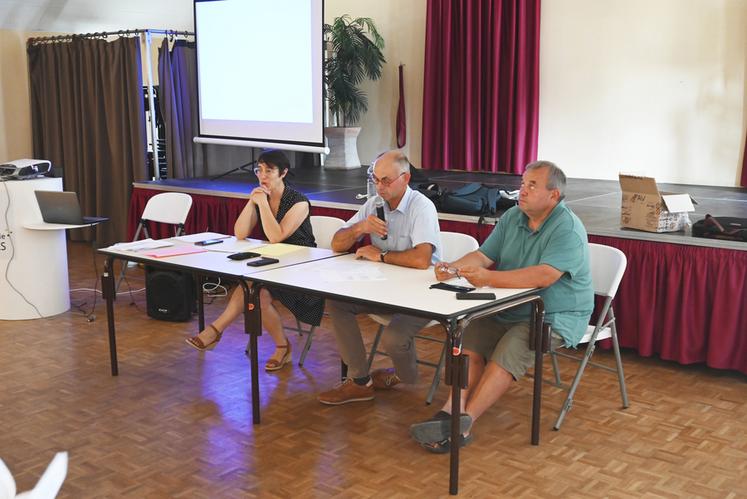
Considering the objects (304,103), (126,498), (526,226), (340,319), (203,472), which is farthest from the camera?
(304,103)

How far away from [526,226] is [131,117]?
4.51 metres

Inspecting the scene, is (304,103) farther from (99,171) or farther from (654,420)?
(654,420)

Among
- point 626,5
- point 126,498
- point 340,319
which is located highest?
point 626,5

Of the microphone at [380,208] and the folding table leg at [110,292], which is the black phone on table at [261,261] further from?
the folding table leg at [110,292]

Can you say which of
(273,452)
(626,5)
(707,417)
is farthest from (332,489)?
(626,5)

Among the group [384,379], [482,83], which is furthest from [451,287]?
[482,83]

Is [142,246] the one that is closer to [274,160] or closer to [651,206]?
[274,160]

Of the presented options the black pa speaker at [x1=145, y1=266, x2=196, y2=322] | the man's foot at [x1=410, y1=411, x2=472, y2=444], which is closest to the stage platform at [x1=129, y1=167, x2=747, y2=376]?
the man's foot at [x1=410, y1=411, x2=472, y2=444]

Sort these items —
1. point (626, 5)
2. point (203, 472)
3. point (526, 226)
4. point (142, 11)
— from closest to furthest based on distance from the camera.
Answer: point (203, 472)
point (526, 226)
point (626, 5)
point (142, 11)

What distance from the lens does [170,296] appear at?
5.00 meters

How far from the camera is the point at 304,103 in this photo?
5992 mm

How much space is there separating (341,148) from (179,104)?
5.58 feet

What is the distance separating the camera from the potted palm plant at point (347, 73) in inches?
298

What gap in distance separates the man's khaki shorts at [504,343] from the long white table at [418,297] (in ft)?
0.20
